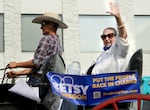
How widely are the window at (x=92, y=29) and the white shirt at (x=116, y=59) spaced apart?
545 inches

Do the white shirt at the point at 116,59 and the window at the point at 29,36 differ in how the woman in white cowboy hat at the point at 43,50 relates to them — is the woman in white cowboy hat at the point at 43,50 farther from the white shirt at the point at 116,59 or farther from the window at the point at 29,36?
the window at the point at 29,36

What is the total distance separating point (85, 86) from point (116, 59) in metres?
0.67

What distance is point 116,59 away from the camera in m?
4.13

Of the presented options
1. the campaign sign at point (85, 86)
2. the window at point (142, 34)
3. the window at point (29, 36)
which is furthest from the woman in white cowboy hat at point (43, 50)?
the window at point (142, 34)

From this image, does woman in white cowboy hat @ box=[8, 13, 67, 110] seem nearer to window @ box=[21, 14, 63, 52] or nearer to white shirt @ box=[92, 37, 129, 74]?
white shirt @ box=[92, 37, 129, 74]

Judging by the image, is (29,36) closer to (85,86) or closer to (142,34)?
(142,34)

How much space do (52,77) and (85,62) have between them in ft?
48.7

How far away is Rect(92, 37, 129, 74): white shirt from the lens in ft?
13.2

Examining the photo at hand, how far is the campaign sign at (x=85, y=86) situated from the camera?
11.7ft

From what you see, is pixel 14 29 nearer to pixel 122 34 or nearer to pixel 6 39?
pixel 6 39

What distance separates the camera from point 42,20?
4.80 metres

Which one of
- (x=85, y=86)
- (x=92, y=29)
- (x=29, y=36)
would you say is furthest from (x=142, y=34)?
(x=85, y=86)

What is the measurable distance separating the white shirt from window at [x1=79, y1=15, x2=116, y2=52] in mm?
13833

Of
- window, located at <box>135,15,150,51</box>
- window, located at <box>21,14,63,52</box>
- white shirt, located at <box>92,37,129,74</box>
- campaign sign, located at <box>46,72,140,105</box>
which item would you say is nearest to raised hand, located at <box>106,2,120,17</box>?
white shirt, located at <box>92,37,129,74</box>
